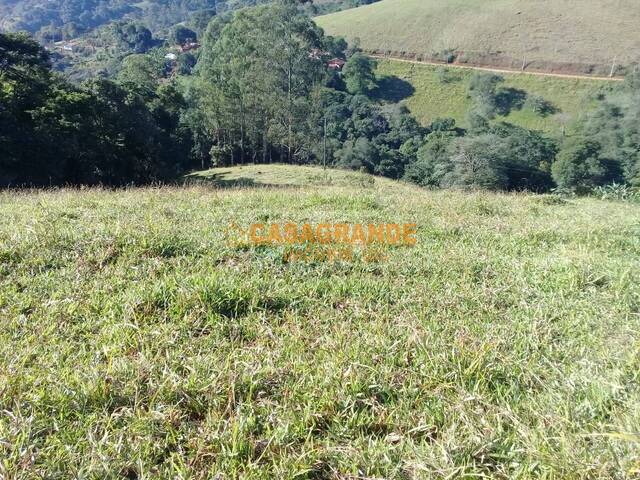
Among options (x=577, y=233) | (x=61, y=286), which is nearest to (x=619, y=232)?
(x=577, y=233)

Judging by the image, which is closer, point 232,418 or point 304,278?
point 232,418

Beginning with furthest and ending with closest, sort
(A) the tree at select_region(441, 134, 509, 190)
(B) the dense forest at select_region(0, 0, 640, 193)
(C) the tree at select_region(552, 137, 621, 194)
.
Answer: (C) the tree at select_region(552, 137, 621, 194), (A) the tree at select_region(441, 134, 509, 190), (B) the dense forest at select_region(0, 0, 640, 193)

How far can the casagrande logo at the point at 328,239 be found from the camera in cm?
392

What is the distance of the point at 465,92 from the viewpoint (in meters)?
54.8

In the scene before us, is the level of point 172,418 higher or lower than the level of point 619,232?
higher

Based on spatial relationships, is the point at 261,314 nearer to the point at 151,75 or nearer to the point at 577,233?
the point at 577,233

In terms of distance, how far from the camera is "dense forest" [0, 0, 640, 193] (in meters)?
17.8

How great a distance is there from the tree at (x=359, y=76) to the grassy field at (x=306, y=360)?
54229 mm

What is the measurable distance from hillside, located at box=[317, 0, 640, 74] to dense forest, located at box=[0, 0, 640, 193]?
41.9ft

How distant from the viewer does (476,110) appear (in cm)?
4941

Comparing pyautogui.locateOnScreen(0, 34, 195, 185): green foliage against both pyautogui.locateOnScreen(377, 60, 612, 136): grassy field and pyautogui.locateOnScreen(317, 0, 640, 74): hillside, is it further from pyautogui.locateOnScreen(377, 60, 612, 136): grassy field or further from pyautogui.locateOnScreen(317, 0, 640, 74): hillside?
pyautogui.locateOnScreen(317, 0, 640, 74): hillside

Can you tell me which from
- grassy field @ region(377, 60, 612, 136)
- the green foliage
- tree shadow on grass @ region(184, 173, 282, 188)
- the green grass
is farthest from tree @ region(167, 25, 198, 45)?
tree shadow on grass @ region(184, 173, 282, 188)

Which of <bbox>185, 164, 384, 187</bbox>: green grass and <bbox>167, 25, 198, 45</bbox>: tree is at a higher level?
<bbox>167, 25, 198, 45</bbox>: tree

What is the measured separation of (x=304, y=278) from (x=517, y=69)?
65242 millimetres
